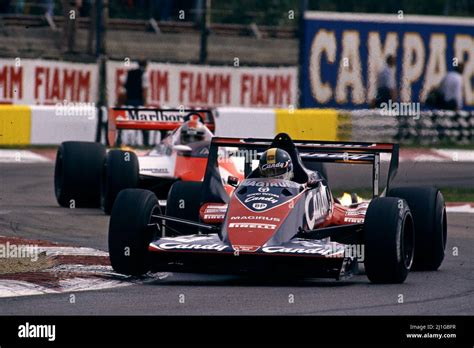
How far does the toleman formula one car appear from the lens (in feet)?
36.0

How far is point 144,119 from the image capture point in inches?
681

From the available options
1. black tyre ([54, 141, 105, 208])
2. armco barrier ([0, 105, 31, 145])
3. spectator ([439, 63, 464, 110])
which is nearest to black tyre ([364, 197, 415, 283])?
black tyre ([54, 141, 105, 208])

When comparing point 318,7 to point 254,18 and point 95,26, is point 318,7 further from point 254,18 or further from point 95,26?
point 95,26

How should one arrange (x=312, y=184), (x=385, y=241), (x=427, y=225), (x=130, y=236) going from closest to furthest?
(x=385, y=241), (x=130, y=236), (x=312, y=184), (x=427, y=225)

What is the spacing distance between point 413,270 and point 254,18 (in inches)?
613

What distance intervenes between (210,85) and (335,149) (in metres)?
13.8

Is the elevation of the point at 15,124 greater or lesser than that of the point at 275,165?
lesser

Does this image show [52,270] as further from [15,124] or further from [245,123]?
[245,123]

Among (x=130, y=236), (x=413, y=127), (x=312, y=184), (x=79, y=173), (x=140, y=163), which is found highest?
(x=312, y=184)

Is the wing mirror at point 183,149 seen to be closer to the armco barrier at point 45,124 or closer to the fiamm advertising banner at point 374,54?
the armco barrier at point 45,124

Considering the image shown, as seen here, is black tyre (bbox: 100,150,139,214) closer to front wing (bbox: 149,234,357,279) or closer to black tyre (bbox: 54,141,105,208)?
black tyre (bbox: 54,141,105,208)

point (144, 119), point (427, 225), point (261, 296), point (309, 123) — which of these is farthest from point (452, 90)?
point (261, 296)

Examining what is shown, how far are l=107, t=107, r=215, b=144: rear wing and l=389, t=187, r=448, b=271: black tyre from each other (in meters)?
5.29
